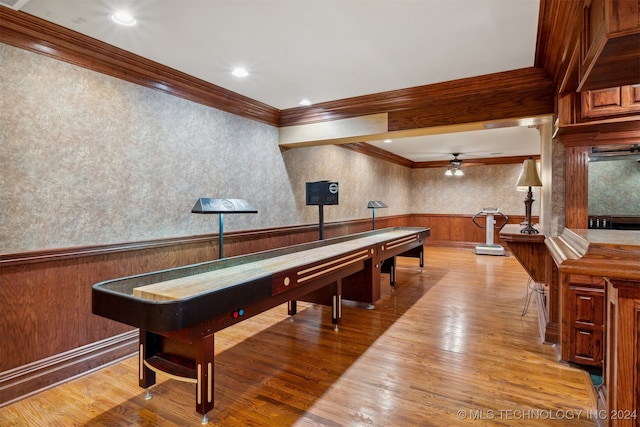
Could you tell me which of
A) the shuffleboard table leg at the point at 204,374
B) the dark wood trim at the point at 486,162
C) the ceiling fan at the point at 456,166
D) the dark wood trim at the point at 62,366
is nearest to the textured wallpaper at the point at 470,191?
the dark wood trim at the point at 486,162

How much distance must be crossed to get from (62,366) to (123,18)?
252cm

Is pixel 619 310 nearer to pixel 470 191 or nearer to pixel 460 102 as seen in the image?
pixel 460 102

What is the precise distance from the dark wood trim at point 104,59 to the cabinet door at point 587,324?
3727 millimetres

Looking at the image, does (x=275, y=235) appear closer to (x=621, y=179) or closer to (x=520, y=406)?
(x=520, y=406)

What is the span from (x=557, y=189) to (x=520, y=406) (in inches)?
74.2

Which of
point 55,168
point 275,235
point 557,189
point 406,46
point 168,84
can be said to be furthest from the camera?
point 275,235

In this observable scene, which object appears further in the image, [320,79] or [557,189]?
[320,79]

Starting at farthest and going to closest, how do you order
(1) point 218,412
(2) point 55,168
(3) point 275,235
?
(3) point 275,235 → (2) point 55,168 → (1) point 218,412

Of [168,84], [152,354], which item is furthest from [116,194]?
[152,354]

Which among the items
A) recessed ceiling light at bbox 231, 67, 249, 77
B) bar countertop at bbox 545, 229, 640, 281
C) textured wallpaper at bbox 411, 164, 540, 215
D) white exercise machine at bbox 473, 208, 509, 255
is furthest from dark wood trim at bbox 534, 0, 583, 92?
textured wallpaper at bbox 411, 164, 540, 215

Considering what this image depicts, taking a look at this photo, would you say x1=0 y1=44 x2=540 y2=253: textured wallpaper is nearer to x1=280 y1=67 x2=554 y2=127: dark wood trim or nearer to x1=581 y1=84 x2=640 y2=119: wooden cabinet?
x1=280 y1=67 x2=554 y2=127: dark wood trim

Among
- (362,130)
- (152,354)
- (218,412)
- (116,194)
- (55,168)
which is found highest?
(362,130)

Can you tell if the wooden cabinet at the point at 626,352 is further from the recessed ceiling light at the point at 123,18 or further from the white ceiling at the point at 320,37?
the recessed ceiling light at the point at 123,18

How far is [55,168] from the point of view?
245cm
